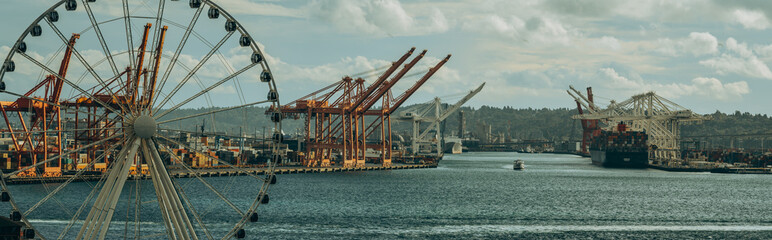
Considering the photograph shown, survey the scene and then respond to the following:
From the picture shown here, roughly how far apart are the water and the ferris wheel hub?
95.1 ft

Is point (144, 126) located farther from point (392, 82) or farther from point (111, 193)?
point (392, 82)

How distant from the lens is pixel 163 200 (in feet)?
97.0

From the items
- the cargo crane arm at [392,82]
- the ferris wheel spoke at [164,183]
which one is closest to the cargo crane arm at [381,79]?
the cargo crane arm at [392,82]

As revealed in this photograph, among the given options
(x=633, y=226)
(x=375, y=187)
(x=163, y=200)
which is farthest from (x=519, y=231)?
(x=375, y=187)

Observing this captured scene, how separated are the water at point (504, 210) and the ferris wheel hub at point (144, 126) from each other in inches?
1142

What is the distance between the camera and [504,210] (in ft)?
263

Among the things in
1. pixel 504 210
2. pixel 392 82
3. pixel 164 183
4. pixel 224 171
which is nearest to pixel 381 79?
pixel 392 82

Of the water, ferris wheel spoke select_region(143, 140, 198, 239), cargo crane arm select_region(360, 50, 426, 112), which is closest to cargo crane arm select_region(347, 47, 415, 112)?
cargo crane arm select_region(360, 50, 426, 112)

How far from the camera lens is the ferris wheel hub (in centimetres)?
2927

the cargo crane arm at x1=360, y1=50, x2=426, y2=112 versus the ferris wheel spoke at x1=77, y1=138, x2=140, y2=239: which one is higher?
the cargo crane arm at x1=360, y1=50, x2=426, y2=112

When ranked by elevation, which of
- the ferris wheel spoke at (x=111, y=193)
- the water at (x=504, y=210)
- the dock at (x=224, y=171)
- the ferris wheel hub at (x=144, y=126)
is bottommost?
the water at (x=504, y=210)

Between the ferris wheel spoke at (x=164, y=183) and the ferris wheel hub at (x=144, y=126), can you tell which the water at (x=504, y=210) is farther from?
the ferris wheel hub at (x=144, y=126)

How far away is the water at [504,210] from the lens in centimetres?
6312

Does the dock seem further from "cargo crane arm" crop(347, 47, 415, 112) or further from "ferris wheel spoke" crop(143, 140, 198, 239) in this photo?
"ferris wheel spoke" crop(143, 140, 198, 239)
